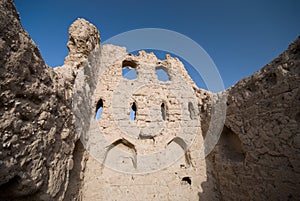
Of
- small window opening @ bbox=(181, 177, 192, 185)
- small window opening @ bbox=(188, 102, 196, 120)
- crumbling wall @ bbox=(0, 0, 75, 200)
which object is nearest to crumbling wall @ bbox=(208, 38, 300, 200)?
small window opening @ bbox=(181, 177, 192, 185)

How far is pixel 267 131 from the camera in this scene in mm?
2900

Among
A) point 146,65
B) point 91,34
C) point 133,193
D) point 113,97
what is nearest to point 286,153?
point 133,193

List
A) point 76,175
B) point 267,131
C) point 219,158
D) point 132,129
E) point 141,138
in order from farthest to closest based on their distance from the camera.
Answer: point 141,138 < point 132,129 < point 219,158 < point 76,175 < point 267,131

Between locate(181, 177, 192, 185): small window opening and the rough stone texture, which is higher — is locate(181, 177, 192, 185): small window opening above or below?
below

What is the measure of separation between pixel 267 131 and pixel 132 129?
4074 mm

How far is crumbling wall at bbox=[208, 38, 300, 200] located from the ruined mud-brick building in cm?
2

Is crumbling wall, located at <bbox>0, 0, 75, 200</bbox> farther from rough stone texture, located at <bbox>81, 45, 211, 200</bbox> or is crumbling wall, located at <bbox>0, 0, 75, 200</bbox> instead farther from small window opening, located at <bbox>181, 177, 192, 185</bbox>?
small window opening, located at <bbox>181, 177, 192, 185</bbox>

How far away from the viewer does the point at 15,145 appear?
1359 millimetres

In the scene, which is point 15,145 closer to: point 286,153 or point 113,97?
point 286,153

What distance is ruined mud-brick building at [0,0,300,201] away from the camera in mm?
1483

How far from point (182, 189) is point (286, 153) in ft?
11.5

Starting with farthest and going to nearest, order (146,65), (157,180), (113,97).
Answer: (146,65), (113,97), (157,180)

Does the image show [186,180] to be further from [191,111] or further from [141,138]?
[191,111]

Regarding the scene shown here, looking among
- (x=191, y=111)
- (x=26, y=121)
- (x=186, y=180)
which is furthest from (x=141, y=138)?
(x=26, y=121)
